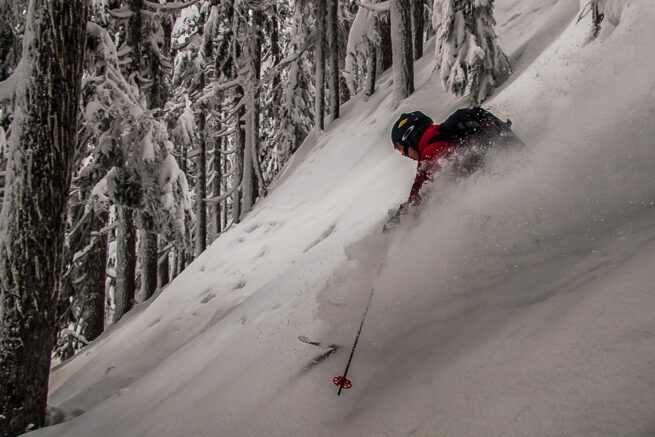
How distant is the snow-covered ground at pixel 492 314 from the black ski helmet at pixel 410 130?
0.65m

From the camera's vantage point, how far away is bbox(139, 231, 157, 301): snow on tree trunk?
1204cm

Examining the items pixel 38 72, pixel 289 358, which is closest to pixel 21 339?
pixel 38 72

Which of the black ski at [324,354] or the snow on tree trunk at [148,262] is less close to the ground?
the black ski at [324,354]

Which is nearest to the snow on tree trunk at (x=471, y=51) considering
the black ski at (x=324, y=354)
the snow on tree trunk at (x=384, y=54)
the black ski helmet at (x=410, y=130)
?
the black ski helmet at (x=410, y=130)

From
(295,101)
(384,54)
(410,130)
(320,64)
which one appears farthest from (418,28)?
(410,130)

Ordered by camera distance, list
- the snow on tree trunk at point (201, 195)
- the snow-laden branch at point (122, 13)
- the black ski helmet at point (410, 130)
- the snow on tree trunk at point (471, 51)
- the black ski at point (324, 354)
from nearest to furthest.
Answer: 1. the black ski at point (324, 354)
2. the black ski helmet at point (410, 130)
3. the snow on tree trunk at point (471, 51)
4. the snow-laden branch at point (122, 13)
5. the snow on tree trunk at point (201, 195)

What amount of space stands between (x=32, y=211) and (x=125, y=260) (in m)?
7.09

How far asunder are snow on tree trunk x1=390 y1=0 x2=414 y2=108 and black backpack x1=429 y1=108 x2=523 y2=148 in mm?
8980

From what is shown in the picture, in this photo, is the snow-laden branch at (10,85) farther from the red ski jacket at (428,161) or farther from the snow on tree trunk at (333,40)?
the snow on tree trunk at (333,40)

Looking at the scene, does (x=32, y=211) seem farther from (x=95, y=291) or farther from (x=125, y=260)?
(x=95, y=291)

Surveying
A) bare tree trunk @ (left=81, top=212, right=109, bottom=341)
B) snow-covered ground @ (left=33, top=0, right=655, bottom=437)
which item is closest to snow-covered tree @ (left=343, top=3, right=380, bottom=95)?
bare tree trunk @ (left=81, top=212, right=109, bottom=341)

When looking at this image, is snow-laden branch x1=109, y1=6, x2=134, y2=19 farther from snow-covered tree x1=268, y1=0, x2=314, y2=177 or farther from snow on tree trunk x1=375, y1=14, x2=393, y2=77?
snow on tree trunk x1=375, y1=14, x2=393, y2=77

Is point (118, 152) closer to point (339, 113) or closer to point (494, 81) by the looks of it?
point (494, 81)

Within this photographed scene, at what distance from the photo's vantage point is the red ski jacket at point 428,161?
3275 millimetres
